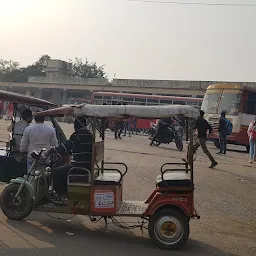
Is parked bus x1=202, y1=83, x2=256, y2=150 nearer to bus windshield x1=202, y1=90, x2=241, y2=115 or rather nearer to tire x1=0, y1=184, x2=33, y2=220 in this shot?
bus windshield x1=202, y1=90, x2=241, y2=115

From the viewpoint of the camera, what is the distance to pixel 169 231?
537 cm

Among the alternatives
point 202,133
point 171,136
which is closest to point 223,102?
point 171,136

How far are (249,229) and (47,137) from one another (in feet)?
12.4

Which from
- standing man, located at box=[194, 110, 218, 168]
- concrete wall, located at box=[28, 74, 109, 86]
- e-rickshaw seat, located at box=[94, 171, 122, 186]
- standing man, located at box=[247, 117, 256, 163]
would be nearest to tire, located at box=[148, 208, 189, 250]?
e-rickshaw seat, located at box=[94, 171, 122, 186]

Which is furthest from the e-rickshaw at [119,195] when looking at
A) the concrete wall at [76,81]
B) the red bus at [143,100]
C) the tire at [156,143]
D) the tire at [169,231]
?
the concrete wall at [76,81]

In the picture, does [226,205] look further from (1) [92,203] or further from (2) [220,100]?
(2) [220,100]

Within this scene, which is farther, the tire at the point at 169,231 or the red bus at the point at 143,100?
the red bus at the point at 143,100

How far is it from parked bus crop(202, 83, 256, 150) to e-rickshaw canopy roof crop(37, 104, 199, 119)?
16332mm

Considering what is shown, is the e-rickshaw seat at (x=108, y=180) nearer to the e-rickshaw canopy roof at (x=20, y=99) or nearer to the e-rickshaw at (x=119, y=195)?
the e-rickshaw at (x=119, y=195)

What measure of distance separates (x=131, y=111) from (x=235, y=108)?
17150mm

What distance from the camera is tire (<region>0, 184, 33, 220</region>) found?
599 cm

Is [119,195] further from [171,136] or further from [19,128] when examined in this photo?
[171,136]

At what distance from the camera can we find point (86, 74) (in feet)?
253

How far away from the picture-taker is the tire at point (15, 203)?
5987 mm
